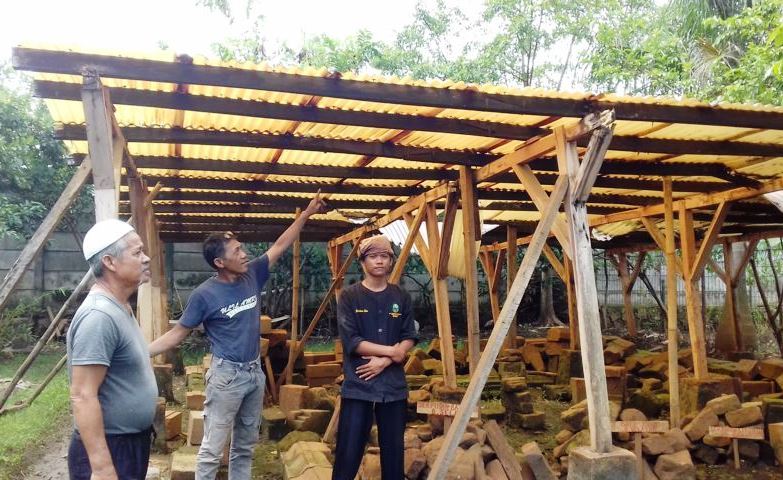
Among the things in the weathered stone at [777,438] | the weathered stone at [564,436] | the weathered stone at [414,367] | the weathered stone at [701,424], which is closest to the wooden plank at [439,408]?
the weathered stone at [564,436]

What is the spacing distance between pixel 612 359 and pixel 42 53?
9055 millimetres

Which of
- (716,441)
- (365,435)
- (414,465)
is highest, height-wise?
(365,435)

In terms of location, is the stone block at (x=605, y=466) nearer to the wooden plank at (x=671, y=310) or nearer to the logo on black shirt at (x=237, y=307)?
the logo on black shirt at (x=237, y=307)

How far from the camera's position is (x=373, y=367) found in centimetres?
378

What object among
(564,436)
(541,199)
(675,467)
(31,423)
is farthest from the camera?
(31,423)

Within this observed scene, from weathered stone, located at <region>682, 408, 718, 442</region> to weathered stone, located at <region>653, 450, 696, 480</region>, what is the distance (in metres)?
0.76

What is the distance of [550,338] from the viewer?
10977 millimetres

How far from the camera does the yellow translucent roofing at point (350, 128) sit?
350cm

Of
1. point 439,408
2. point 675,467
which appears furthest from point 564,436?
point 439,408

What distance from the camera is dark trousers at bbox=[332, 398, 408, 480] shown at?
12.6 feet

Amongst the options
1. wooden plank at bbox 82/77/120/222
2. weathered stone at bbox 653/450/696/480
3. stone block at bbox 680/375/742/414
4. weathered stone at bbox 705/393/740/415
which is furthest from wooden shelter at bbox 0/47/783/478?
weathered stone at bbox 653/450/696/480

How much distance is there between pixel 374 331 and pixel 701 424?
3618mm

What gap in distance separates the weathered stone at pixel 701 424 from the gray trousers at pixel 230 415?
408cm

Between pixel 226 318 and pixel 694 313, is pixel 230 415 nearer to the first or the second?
pixel 226 318
